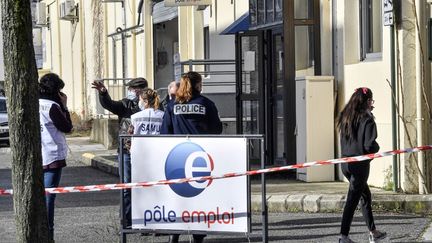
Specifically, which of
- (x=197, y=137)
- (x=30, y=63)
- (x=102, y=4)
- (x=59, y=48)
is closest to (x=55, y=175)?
(x=197, y=137)

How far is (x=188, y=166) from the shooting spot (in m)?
9.78

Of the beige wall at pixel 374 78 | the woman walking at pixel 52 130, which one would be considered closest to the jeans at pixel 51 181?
the woman walking at pixel 52 130

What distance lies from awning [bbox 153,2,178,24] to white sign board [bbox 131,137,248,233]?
51.5 ft

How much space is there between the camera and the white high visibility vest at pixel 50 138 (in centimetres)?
1064

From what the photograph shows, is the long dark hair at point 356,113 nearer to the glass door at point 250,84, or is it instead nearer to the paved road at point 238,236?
the paved road at point 238,236

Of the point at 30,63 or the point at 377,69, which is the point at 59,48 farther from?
the point at 30,63

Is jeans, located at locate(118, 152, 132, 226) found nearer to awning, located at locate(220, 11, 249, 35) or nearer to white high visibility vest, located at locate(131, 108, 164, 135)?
white high visibility vest, located at locate(131, 108, 164, 135)

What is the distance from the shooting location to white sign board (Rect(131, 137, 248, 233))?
382 inches

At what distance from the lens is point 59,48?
42.6m

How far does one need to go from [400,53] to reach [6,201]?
6.09 meters

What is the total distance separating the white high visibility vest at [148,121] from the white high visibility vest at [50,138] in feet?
3.51

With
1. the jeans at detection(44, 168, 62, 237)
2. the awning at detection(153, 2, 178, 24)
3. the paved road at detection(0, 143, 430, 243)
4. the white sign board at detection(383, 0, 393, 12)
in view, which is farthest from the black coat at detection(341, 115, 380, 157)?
the awning at detection(153, 2, 178, 24)

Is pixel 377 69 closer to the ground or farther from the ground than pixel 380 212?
farther from the ground

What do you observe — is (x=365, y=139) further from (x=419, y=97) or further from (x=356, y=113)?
(x=419, y=97)
